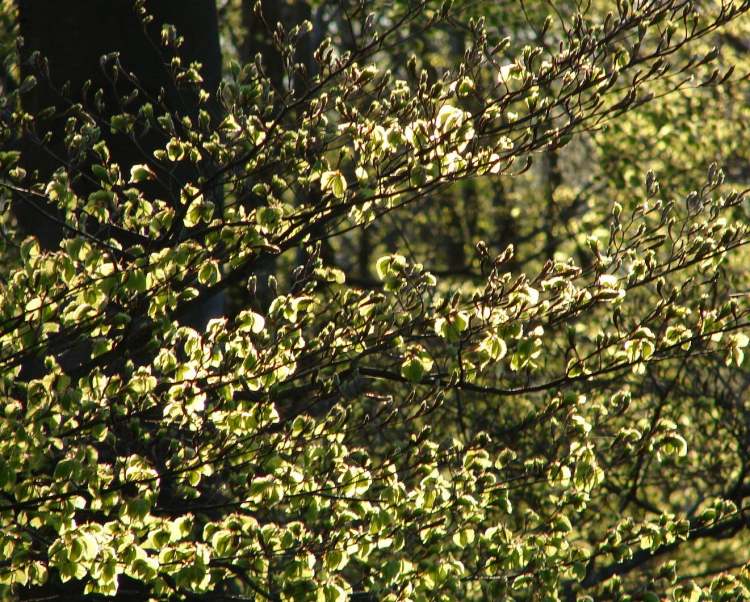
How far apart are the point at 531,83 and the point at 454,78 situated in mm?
567

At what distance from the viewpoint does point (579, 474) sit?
16.6 ft

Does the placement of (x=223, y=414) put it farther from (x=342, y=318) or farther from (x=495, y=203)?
(x=495, y=203)

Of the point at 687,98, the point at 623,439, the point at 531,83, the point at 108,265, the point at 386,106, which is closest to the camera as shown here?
the point at 108,265

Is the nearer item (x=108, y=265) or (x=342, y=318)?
(x=108, y=265)

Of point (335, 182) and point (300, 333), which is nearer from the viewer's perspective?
point (335, 182)

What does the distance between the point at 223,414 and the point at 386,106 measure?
1.72 m

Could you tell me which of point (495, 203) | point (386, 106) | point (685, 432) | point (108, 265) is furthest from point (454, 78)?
point (495, 203)

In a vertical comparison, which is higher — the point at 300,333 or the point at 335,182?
the point at 335,182

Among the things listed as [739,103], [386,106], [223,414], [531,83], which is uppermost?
[739,103]

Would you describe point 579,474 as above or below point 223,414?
below

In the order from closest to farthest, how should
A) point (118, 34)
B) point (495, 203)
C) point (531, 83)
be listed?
point (531, 83)
point (118, 34)
point (495, 203)

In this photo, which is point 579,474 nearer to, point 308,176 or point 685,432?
point 308,176

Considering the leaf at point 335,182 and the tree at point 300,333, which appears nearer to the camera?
the tree at point 300,333

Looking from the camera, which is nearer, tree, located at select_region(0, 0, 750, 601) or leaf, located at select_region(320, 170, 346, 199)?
tree, located at select_region(0, 0, 750, 601)
